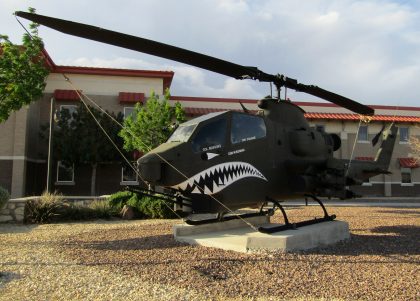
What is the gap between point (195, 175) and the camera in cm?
682

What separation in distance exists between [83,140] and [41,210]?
1011 cm

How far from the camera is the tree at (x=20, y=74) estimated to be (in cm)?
861

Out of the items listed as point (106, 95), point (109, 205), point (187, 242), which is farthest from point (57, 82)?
point (187, 242)

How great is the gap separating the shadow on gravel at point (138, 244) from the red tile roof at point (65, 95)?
18.1m

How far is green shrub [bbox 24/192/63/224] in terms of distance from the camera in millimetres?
11992

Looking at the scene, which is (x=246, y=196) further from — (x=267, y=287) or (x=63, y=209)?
(x=63, y=209)

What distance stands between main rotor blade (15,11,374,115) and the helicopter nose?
1.75 metres

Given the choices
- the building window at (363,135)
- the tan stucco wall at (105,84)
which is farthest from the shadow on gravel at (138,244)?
the building window at (363,135)

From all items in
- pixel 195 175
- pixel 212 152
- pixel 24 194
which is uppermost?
pixel 212 152

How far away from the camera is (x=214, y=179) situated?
6984mm

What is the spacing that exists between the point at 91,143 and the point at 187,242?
1554cm

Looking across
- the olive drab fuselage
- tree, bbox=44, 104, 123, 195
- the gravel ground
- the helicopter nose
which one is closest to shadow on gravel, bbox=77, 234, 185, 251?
the gravel ground

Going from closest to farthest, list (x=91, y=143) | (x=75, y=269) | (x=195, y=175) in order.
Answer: (x=75, y=269), (x=195, y=175), (x=91, y=143)

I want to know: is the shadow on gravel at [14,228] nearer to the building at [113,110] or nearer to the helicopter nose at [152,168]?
the helicopter nose at [152,168]
